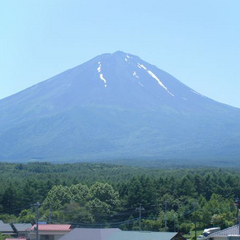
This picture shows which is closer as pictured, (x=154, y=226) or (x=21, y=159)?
(x=154, y=226)

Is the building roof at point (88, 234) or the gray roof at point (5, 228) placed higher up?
the building roof at point (88, 234)

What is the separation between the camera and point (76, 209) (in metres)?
50.3

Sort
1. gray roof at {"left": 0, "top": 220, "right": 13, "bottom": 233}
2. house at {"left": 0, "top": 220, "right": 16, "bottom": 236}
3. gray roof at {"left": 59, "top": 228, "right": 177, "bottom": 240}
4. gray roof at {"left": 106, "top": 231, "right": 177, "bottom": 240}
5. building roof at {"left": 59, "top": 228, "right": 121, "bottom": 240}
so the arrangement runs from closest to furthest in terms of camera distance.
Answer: gray roof at {"left": 106, "top": 231, "right": 177, "bottom": 240} → gray roof at {"left": 59, "top": 228, "right": 177, "bottom": 240} → building roof at {"left": 59, "top": 228, "right": 121, "bottom": 240} → house at {"left": 0, "top": 220, "right": 16, "bottom": 236} → gray roof at {"left": 0, "top": 220, "right": 13, "bottom": 233}

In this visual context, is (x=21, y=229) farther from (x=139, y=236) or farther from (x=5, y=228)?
(x=139, y=236)

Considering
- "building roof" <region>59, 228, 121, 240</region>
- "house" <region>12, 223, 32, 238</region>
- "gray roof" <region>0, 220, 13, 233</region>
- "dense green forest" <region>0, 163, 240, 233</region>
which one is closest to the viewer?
"building roof" <region>59, 228, 121, 240</region>

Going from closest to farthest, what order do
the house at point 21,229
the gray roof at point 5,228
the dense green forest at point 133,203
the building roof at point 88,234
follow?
the building roof at point 88,234, the house at point 21,229, the gray roof at point 5,228, the dense green forest at point 133,203

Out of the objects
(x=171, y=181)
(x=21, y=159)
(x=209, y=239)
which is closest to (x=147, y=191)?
(x=171, y=181)

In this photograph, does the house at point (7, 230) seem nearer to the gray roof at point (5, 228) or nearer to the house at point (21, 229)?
the gray roof at point (5, 228)

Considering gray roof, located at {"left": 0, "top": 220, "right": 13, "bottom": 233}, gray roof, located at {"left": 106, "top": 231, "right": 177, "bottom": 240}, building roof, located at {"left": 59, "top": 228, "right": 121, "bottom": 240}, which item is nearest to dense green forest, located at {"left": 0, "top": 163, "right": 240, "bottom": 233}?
gray roof, located at {"left": 0, "top": 220, "right": 13, "bottom": 233}

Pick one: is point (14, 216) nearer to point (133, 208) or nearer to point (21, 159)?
point (133, 208)

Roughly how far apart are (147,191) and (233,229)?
26.2 m

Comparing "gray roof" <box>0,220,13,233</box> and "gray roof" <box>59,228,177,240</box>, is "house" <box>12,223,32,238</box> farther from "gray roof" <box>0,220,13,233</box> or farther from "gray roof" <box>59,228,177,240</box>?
"gray roof" <box>59,228,177,240</box>

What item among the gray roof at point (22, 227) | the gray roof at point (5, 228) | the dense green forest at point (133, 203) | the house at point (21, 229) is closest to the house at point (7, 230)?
the gray roof at point (5, 228)

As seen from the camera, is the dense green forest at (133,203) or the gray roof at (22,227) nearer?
the gray roof at (22,227)
